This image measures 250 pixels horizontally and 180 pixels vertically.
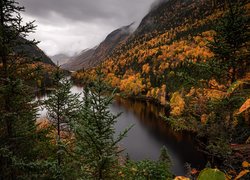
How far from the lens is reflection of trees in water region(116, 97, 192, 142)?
51312 millimetres

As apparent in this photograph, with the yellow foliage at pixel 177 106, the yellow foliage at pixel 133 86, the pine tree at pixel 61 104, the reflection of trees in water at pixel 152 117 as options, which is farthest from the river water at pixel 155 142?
the yellow foliage at pixel 133 86

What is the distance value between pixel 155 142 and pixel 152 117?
18.2 m

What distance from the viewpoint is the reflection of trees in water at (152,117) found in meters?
51.3

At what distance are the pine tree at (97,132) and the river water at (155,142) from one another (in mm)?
27098

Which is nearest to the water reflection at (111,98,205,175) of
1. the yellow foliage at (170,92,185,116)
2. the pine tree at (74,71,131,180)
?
the yellow foliage at (170,92,185,116)

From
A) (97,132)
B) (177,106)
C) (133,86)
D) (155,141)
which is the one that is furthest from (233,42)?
(133,86)

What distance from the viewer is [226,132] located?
9367 mm

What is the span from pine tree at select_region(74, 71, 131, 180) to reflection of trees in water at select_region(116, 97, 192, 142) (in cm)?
3406

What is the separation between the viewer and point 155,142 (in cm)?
4812

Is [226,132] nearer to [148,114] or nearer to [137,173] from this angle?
[137,173]

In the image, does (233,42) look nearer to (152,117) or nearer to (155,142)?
(155,142)

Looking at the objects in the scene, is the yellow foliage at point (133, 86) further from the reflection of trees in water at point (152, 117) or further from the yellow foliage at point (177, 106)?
the yellow foliage at point (177, 106)

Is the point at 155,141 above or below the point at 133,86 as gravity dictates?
below

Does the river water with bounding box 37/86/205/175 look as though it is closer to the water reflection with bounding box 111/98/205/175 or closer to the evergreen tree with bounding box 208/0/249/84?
Result: the water reflection with bounding box 111/98/205/175
